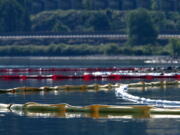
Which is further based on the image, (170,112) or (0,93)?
(0,93)

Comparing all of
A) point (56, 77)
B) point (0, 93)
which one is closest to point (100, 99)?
point (0, 93)

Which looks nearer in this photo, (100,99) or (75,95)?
(100,99)

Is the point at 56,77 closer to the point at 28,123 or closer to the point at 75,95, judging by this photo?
the point at 75,95

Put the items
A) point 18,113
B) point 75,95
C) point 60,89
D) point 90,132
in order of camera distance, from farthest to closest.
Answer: point 60,89
point 75,95
point 18,113
point 90,132

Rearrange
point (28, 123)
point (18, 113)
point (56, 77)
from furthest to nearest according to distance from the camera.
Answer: point (56, 77) → point (18, 113) → point (28, 123)

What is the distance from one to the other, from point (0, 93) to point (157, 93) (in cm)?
1269

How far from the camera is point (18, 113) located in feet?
232

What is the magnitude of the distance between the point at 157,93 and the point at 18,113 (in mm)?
22242

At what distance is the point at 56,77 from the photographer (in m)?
122

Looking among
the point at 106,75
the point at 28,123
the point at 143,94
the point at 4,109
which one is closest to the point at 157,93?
the point at 143,94

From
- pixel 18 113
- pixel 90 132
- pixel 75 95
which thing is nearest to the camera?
pixel 90 132

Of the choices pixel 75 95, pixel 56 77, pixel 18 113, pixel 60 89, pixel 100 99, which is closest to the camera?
pixel 18 113

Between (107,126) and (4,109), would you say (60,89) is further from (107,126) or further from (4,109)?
(107,126)

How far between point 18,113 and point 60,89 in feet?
86.6
